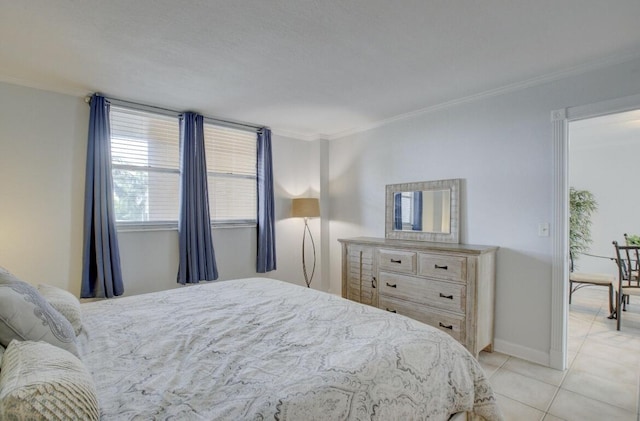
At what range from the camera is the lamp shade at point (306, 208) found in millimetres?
4191

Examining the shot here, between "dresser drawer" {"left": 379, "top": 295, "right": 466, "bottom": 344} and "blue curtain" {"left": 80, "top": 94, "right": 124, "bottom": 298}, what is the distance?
2.65 metres

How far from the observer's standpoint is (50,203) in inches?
111

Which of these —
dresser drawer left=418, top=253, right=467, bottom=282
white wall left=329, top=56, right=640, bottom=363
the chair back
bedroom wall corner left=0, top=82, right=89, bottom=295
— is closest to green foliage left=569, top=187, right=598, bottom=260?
the chair back

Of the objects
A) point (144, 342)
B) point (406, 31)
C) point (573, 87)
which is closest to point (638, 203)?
point (573, 87)

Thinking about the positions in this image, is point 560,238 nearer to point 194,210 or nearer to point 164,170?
point 194,210

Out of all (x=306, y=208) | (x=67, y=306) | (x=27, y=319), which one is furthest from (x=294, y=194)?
(x=27, y=319)

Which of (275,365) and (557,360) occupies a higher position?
(275,365)

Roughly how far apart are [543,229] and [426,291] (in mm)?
1113

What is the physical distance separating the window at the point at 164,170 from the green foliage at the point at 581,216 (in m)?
5.14

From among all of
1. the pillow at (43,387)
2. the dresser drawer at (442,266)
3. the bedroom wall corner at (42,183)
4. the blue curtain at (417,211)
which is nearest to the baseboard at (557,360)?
the dresser drawer at (442,266)

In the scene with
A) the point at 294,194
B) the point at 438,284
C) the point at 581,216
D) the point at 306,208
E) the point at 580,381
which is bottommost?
the point at 580,381

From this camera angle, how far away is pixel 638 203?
16.3ft

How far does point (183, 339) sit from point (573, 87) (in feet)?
10.8

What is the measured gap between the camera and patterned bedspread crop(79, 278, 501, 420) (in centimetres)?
100
